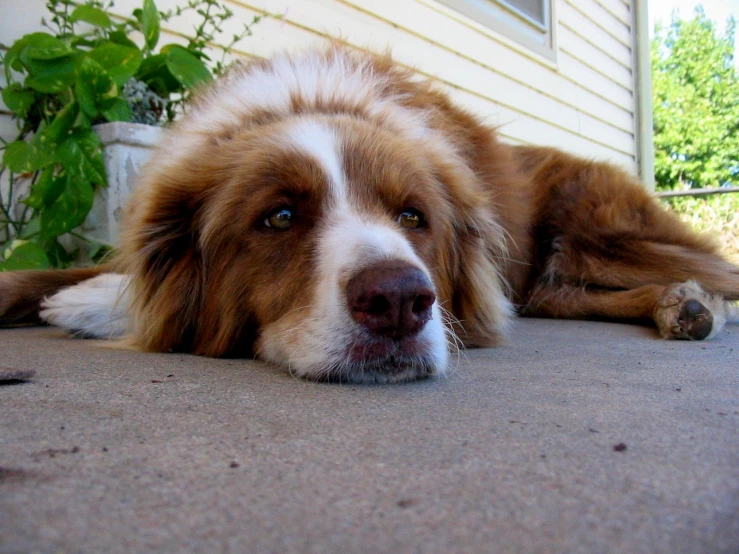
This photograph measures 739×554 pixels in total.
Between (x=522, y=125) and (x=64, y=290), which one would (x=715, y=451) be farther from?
(x=522, y=125)

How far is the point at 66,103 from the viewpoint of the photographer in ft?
12.2

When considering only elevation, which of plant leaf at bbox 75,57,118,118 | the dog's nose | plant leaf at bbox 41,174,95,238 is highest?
plant leaf at bbox 75,57,118,118

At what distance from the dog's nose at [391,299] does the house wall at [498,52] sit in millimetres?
2352

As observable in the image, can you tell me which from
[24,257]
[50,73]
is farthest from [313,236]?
[50,73]

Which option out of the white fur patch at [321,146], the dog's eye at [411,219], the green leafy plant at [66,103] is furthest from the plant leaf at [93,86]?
the dog's eye at [411,219]

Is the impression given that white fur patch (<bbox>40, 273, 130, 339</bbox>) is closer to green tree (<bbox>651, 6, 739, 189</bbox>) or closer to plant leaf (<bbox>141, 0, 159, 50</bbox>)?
plant leaf (<bbox>141, 0, 159, 50</bbox>)

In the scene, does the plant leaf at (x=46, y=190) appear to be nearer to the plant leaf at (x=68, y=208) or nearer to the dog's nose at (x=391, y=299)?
the plant leaf at (x=68, y=208)

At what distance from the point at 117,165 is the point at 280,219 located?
Answer: 1.87 m

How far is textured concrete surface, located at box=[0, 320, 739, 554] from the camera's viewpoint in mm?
801

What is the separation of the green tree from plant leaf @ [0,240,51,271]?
25211 mm

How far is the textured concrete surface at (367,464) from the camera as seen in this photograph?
801 mm

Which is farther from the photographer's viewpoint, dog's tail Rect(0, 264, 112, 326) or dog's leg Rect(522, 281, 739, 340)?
dog's tail Rect(0, 264, 112, 326)

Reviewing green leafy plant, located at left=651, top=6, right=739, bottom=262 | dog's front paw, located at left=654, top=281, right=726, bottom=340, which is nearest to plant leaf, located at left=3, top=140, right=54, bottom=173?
dog's front paw, located at left=654, top=281, right=726, bottom=340

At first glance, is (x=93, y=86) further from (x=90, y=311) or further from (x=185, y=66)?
(x=90, y=311)
